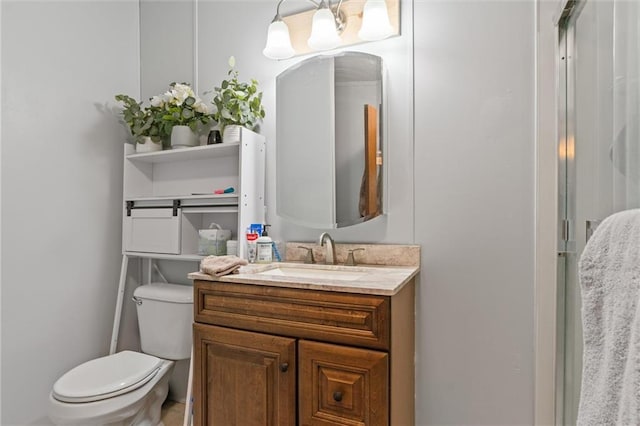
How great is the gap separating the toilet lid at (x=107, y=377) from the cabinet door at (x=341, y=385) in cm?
79

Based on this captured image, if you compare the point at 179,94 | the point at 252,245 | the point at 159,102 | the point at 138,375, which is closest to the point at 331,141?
the point at 252,245

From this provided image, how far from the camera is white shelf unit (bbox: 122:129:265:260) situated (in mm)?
1603

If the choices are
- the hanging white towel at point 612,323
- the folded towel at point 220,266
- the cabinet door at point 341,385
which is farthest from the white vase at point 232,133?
the hanging white towel at point 612,323

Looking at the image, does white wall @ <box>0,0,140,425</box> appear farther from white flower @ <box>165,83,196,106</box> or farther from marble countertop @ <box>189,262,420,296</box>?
marble countertop @ <box>189,262,420,296</box>

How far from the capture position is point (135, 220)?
1854 mm

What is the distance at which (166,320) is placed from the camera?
170cm

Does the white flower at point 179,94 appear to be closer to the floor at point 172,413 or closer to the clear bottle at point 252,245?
the clear bottle at point 252,245

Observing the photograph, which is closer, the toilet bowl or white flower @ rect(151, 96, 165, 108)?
the toilet bowl

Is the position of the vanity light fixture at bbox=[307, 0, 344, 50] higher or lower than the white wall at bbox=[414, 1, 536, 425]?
higher

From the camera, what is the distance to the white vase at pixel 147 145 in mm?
1835

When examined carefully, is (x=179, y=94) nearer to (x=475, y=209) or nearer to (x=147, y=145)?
(x=147, y=145)

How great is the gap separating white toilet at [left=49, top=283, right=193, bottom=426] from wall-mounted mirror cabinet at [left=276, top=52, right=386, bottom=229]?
0.70 metres

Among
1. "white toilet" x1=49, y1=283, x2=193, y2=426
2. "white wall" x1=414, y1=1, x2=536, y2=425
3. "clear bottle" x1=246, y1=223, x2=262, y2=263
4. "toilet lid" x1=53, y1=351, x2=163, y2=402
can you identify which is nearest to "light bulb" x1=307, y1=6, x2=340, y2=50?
"white wall" x1=414, y1=1, x2=536, y2=425

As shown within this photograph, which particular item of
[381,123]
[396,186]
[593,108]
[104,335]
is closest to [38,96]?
[104,335]
